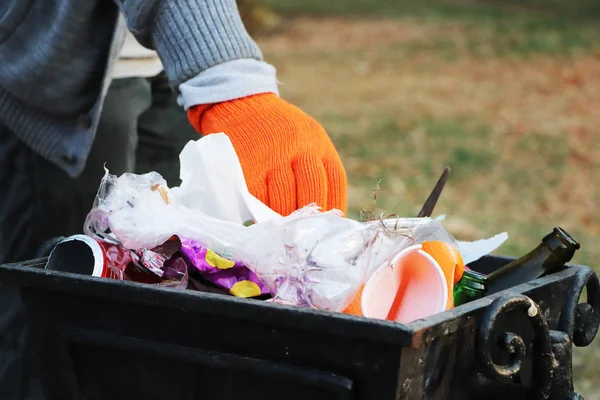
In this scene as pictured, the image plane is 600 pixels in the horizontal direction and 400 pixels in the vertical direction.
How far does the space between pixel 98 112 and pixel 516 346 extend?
109 cm

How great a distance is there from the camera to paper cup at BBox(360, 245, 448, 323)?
1.24 metres

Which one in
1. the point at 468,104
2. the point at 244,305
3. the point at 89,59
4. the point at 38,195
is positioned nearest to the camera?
the point at 244,305

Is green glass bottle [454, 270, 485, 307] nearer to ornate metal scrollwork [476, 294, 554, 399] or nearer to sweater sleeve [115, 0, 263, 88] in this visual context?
ornate metal scrollwork [476, 294, 554, 399]

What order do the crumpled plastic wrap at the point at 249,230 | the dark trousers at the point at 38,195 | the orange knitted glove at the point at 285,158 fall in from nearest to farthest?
the crumpled plastic wrap at the point at 249,230 < the orange knitted glove at the point at 285,158 < the dark trousers at the point at 38,195

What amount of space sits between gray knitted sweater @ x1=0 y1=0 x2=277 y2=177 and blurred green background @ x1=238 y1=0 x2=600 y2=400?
1863 millimetres

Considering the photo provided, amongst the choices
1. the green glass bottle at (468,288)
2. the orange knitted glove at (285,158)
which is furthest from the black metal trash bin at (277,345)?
the orange knitted glove at (285,158)

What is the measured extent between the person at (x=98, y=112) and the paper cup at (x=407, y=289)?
0.65 ft

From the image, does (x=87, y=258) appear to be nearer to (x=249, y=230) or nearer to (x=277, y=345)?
(x=249, y=230)

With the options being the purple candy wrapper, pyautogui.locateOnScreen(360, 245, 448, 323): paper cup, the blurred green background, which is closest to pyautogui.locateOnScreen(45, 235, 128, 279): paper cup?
the purple candy wrapper

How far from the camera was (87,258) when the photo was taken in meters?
1.33

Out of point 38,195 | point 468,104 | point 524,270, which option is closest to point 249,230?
point 524,270

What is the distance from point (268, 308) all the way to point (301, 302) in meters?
0.13

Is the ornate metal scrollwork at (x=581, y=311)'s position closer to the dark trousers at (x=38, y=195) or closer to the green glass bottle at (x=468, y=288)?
the green glass bottle at (x=468, y=288)

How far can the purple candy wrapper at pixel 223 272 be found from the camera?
4.07 ft
